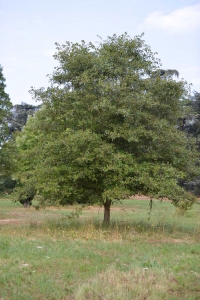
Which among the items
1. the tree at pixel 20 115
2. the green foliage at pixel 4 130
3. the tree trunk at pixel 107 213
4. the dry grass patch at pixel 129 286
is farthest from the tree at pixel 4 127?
the tree at pixel 20 115

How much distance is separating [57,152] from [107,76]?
3.16 meters

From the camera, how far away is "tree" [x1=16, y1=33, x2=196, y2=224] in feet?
39.6

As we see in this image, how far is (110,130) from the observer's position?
12.9 metres

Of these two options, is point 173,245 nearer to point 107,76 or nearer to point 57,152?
point 57,152

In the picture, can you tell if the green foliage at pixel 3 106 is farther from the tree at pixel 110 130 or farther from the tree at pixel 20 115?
the tree at pixel 20 115

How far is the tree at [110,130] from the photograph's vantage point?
39.6 feet

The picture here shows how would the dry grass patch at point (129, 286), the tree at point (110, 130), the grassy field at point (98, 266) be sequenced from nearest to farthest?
the dry grass patch at point (129, 286)
the grassy field at point (98, 266)
the tree at point (110, 130)

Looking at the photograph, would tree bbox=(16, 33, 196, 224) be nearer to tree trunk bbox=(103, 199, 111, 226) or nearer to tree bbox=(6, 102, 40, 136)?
tree trunk bbox=(103, 199, 111, 226)

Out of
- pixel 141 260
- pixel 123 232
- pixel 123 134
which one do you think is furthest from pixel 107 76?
pixel 141 260

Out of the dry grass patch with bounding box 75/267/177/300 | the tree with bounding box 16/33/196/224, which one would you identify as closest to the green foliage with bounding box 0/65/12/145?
the tree with bounding box 16/33/196/224

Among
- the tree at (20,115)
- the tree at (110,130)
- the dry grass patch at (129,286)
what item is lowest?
the dry grass patch at (129,286)

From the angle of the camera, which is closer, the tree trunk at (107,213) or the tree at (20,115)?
the tree trunk at (107,213)

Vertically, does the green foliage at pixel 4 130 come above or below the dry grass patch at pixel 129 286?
above

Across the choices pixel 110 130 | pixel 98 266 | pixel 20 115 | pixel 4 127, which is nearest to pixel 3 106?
pixel 4 127
